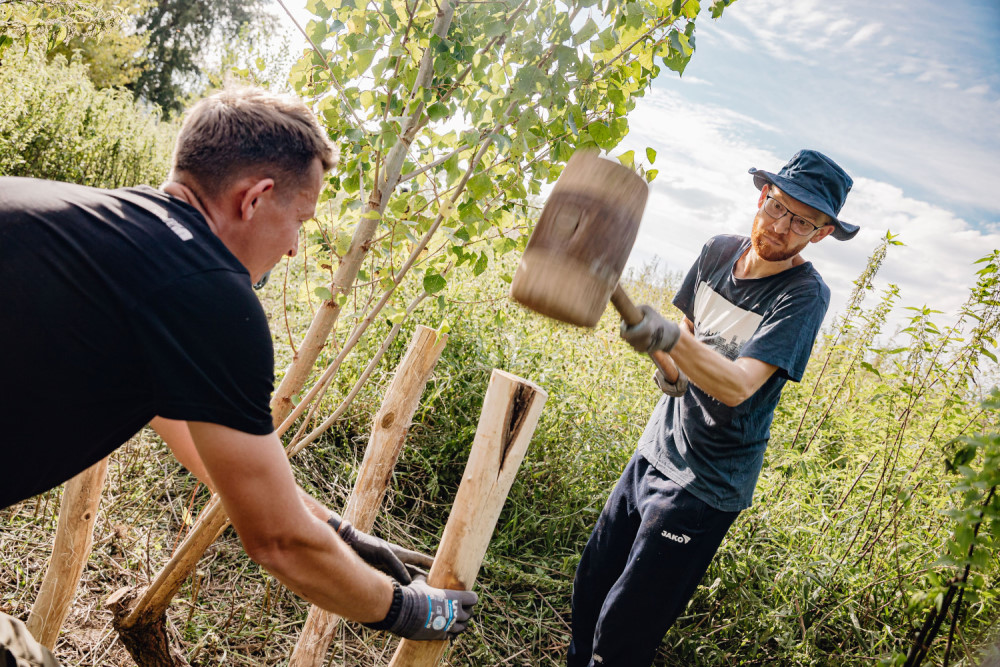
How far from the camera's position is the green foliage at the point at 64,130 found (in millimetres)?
6105

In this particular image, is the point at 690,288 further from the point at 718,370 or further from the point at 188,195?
the point at 188,195

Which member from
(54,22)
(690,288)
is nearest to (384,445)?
(690,288)

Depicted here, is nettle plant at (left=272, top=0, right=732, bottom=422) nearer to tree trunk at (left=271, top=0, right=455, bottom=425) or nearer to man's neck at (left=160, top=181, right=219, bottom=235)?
tree trunk at (left=271, top=0, right=455, bottom=425)

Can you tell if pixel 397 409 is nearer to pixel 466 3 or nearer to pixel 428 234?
pixel 428 234

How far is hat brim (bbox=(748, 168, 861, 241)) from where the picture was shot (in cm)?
211

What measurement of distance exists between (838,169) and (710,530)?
4.66 ft

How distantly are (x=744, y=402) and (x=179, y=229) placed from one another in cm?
189

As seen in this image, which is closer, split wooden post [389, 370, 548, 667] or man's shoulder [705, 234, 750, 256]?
split wooden post [389, 370, 548, 667]

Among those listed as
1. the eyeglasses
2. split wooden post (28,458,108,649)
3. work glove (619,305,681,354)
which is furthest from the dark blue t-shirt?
split wooden post (28,458,108,649)

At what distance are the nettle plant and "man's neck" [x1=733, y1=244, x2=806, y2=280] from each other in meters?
0.75

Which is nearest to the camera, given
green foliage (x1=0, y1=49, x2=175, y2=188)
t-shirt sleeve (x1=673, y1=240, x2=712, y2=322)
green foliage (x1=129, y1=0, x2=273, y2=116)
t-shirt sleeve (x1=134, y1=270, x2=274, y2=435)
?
t-shirt sleeve (x1=134, y1=270, x2=274, y2=435)

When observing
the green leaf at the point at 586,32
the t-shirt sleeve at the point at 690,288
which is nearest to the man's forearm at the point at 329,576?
the green leaf at the point at 586,32

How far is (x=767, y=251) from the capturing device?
88.3 inches

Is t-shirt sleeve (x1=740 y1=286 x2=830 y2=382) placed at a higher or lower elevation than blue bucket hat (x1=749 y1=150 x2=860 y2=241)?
lower
